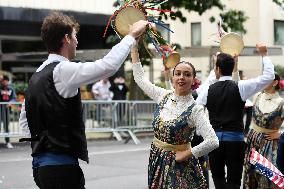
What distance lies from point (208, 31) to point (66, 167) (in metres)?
32.4

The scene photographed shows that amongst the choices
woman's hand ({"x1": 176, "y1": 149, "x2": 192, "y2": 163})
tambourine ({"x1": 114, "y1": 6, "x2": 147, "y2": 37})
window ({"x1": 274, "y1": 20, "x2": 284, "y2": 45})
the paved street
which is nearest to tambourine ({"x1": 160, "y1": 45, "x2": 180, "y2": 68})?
woman's hand ({"x1": 176, "y1": 149, "x2": 192, "y2": 163})

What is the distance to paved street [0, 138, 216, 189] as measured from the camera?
30.4ft

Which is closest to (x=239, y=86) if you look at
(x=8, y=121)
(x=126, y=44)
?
(x=126, y=44)

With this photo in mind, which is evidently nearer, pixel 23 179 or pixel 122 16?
pixel 122 16

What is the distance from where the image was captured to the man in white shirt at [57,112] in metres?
3.82

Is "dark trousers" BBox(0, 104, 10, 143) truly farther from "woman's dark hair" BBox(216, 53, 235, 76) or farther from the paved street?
"woman's dark hair" BBox(216, 53, 235, 76)

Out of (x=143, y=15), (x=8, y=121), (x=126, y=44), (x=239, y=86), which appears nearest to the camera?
(x=126, y=44)

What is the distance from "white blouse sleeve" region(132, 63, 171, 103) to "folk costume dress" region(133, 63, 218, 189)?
180mm

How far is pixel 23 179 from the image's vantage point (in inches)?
381

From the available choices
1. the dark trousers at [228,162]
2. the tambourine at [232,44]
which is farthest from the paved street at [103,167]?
the tambourine at [232,44]

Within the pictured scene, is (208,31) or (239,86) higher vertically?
(208,31)

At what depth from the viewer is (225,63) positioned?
6.45m

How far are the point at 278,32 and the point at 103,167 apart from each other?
27.1 m

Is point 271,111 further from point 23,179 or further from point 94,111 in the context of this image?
point 94,111
